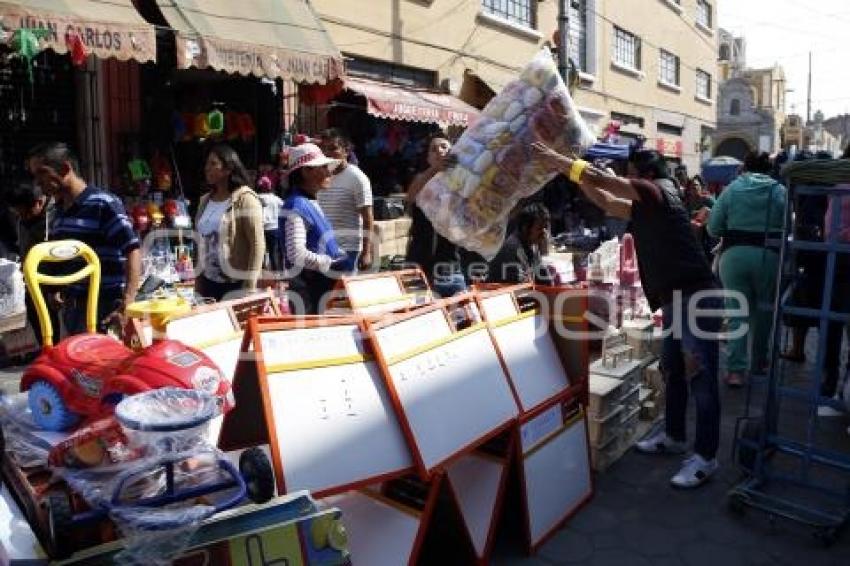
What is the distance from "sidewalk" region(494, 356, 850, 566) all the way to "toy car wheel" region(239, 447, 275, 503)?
165 centimetres

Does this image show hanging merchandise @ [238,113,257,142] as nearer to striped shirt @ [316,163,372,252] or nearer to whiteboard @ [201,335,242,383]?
striped shirt @ [316,163,372,252]

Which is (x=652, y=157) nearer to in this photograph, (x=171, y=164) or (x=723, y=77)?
(x=171, y=164)

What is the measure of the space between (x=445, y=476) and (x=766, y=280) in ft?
10.8

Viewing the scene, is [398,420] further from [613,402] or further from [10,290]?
[10,290]

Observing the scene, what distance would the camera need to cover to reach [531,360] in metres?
3.54

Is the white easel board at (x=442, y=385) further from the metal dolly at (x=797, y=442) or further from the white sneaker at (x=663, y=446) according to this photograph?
the white sneaker at (x=663, y=446)

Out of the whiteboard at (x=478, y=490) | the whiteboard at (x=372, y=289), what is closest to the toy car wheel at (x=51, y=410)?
the whiteboard at (x=478, y=490)

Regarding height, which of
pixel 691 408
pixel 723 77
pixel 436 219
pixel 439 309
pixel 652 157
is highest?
pixel 723 77

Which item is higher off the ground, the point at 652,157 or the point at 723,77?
the point at 723,77

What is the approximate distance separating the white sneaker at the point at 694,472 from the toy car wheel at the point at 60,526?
3.18 metres

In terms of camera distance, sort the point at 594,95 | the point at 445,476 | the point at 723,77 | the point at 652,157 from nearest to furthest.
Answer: the point at 445,476
the point at 652,157
the point at 594,95
the point at 723,77

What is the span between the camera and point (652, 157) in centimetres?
406

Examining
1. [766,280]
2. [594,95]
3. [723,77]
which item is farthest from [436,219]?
[723,77]

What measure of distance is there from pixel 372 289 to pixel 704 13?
30.5 metres
